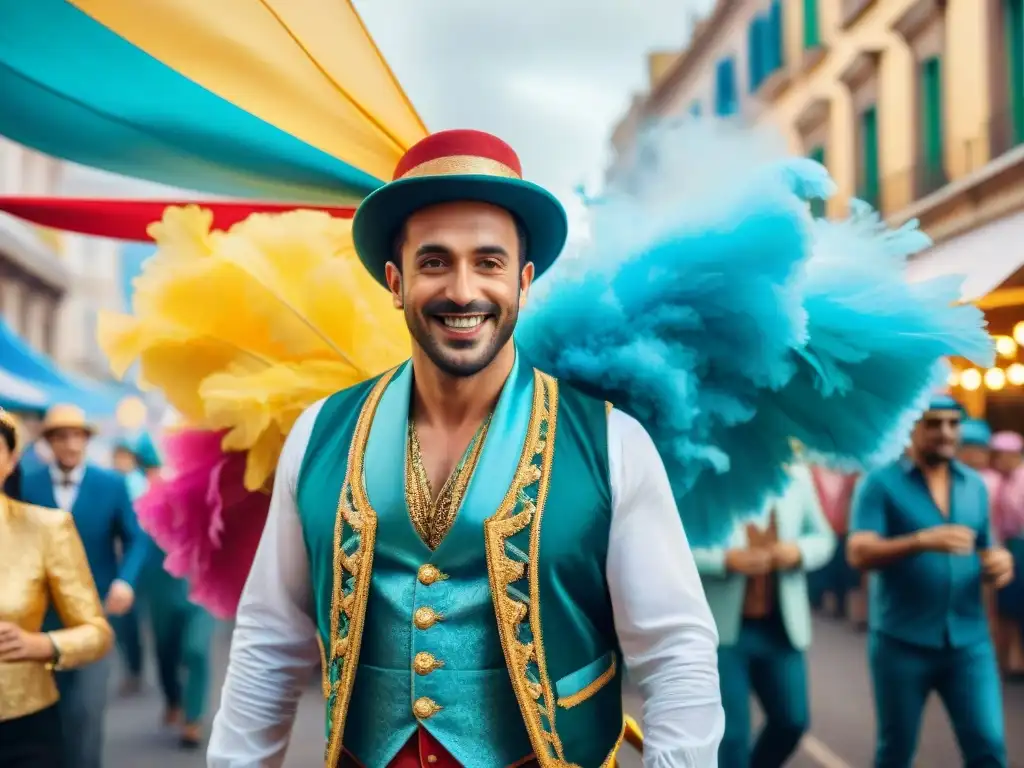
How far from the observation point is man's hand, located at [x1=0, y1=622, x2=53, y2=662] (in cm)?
285

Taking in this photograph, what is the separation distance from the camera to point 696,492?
230 centimetres

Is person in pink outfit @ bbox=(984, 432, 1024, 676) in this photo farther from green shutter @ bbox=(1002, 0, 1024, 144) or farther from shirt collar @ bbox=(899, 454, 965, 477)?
green shutter @ bbox=(1002, 0, 1024, 144)

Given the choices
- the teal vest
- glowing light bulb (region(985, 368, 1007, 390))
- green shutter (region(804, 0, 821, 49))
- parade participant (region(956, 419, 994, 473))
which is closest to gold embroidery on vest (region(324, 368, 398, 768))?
the teal vest

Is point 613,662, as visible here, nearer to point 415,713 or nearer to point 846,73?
point 415,713

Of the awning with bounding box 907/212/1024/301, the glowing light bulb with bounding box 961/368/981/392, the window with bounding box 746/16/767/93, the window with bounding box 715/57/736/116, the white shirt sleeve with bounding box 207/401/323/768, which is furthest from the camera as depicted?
the window with bounding box 715/57/736/116

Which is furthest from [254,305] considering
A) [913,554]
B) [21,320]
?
[21,320]

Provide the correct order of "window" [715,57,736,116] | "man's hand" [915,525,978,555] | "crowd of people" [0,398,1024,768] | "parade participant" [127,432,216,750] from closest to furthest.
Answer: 1. "crowd of people" [0,398,1024,768]
2. "man's hand" [915,525,978,555]
3. "parade participant" [127,432,216,750]
4. "window" [715,57,736,116]

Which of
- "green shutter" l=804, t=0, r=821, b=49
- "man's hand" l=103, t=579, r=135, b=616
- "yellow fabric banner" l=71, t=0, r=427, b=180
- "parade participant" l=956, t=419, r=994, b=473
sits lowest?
"man's hand" l=103, t=579, r=135, b=616

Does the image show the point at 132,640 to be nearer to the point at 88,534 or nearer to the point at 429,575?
the point at 88,534

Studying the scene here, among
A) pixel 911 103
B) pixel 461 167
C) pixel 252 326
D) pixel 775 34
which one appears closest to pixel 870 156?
pixel 911 103

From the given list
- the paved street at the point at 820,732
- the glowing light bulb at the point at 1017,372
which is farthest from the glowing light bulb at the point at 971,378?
the paved street at the point at 820,732

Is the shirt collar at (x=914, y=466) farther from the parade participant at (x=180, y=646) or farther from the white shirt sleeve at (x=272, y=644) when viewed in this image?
the parade participant at (x=180, y=646)

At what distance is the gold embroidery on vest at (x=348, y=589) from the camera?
1.91 meters

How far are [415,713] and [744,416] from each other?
862mm
